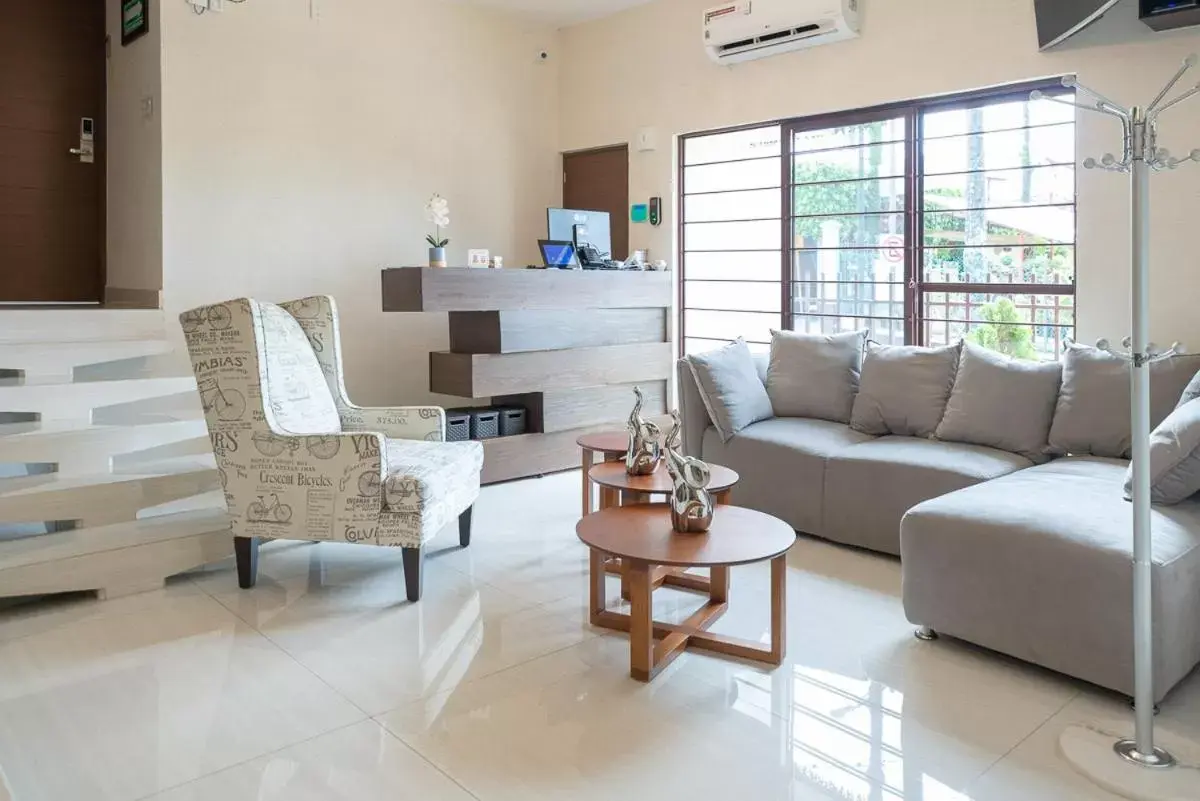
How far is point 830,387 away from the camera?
177 inches

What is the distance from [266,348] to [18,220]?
10.5 ft

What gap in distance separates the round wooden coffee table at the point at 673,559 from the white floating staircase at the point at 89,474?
5.68ft

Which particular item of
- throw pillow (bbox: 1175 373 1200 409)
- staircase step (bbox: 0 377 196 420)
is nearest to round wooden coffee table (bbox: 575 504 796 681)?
throw pillow (bbox: 1175 373 1200 409)

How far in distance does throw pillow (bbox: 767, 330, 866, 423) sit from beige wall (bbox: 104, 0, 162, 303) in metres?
3.54

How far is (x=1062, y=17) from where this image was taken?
3.85m

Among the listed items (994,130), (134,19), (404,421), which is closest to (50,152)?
(134,19)

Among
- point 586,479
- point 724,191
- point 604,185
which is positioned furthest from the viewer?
point 604,185

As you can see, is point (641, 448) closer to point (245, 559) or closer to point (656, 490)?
point (656, 490)

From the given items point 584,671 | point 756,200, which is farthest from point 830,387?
point 584,671

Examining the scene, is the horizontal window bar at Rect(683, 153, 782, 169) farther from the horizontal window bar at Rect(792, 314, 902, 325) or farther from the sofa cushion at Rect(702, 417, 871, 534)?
the sofa cushion at Rect(702, 417, 871, 534)

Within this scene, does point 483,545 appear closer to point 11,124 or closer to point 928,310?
point 928,310

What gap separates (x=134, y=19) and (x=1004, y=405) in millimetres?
5197

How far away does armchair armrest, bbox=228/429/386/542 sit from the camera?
3289 millimetres

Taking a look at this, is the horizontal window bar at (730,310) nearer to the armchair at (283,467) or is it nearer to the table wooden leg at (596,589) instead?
the armchair at (283,467)
